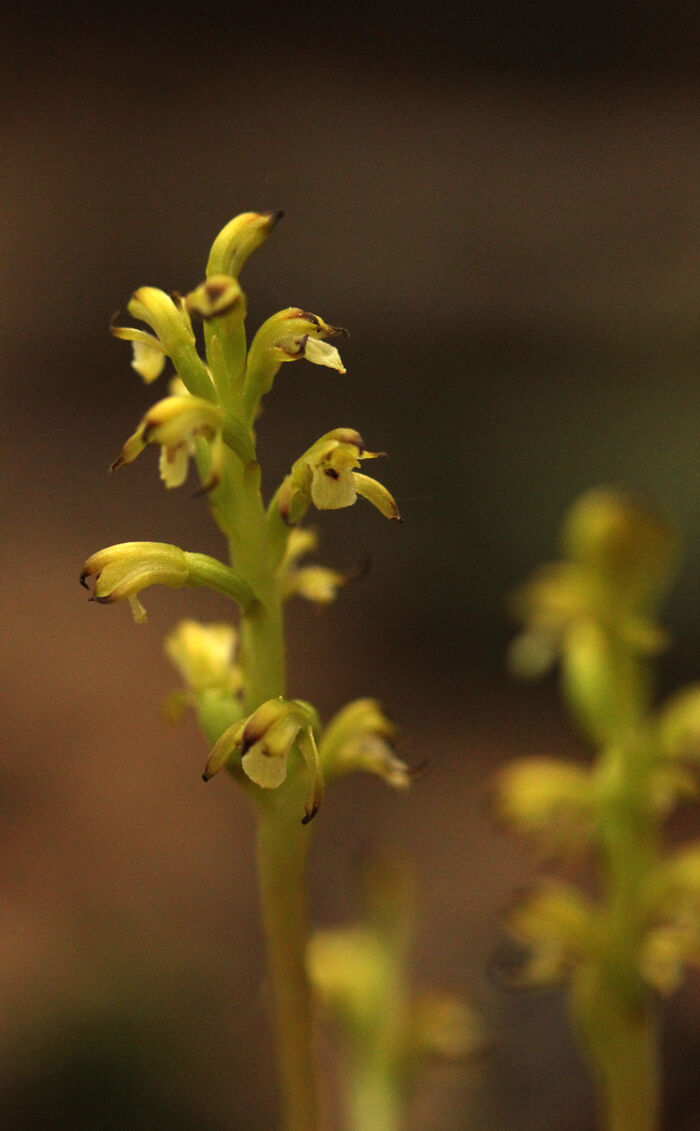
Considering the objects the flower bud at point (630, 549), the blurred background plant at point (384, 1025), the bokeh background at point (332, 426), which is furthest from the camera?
the bokeh background at point (332, 426)

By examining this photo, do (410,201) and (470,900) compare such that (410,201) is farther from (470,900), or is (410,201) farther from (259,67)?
(470,900)

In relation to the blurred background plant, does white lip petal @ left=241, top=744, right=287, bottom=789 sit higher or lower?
higher

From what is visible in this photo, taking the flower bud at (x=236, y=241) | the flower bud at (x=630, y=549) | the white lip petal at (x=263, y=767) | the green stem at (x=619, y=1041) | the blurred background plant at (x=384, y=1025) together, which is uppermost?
the flower bud at (x=236, y=241)

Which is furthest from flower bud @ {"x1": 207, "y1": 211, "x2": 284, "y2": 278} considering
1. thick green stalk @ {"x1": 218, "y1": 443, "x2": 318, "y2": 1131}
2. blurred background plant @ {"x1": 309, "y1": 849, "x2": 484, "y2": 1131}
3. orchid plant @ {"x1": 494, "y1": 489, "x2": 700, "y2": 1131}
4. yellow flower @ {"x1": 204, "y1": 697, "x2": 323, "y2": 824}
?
blurred background plant @ {"x1": 309, "y1": 849, "x2": 484, "y2": 1131}

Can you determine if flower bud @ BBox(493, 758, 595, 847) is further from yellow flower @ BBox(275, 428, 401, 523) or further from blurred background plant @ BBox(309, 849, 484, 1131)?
yellow flower @ BBox(275, 428, 401, 523)

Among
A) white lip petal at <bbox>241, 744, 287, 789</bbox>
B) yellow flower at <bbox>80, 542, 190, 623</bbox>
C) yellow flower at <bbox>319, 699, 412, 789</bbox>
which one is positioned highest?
yellow flower at <bbox>80, 542, 190, 623</bbox>

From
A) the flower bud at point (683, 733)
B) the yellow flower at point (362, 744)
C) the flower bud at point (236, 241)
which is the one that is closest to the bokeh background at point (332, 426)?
the yellow flower at point (362, 744)

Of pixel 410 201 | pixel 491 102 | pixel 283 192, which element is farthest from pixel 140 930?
pixel 491 102

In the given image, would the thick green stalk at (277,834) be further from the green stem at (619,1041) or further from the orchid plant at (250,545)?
the green stem at (619,1041)
